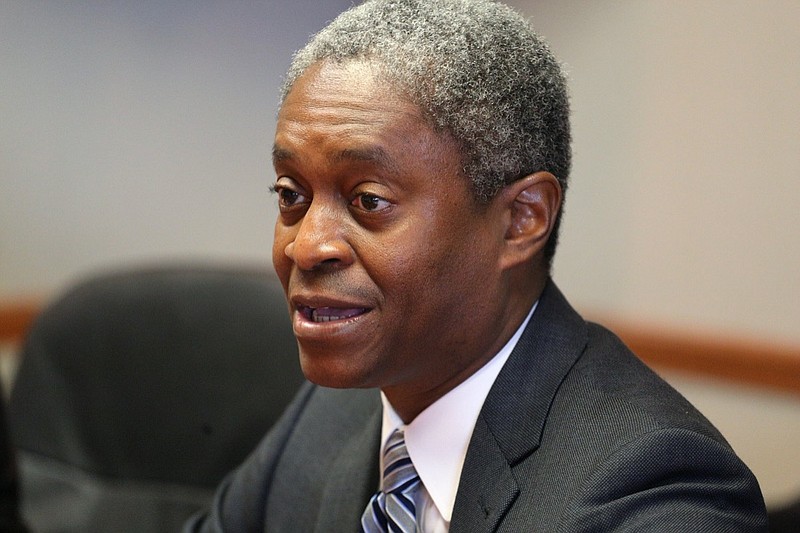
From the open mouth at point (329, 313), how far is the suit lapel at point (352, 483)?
1.04ft

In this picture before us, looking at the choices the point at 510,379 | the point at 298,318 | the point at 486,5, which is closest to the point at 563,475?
the point at 510,379

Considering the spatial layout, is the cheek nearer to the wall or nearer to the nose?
the nose

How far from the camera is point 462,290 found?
1375 mm

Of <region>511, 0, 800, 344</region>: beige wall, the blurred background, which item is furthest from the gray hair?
<region>511, 0, 800, 344</region>: beige wall

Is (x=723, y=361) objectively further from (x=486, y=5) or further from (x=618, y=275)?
(x=486, y=5)

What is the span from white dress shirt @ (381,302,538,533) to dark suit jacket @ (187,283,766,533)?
0.14 feet

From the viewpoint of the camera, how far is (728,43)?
2.82 meters

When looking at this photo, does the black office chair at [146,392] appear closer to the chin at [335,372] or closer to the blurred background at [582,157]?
the blurred background at [582,157]

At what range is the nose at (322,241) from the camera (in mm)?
1316

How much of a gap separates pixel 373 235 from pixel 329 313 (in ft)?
0.39

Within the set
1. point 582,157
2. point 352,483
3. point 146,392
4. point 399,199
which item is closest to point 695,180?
point 582,157

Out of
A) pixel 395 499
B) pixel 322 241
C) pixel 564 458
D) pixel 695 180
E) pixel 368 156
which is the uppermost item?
pixel 368 156

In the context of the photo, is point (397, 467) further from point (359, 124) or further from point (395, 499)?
point (359, 124)

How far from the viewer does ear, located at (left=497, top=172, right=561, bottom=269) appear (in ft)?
4.63
